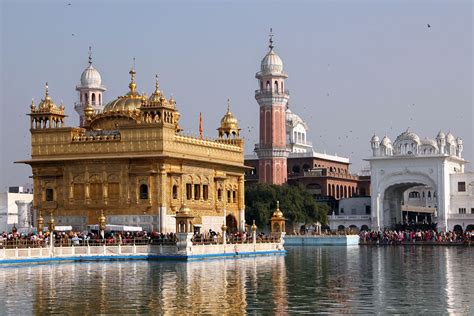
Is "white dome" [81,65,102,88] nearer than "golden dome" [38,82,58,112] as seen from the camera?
No

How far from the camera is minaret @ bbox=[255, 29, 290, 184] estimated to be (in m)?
77.6

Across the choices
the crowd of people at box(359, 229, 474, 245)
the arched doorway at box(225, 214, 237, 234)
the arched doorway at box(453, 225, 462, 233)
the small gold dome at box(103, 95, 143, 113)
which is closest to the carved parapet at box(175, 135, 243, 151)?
the small gold dome at box(103, 95, 143, 113)

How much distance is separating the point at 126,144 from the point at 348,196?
5100 cm

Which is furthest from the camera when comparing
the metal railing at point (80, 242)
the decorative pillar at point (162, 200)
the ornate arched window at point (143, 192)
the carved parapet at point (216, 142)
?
the carved parapet at point (216, 142)

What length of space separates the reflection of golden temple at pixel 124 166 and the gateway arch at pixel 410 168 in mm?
28190

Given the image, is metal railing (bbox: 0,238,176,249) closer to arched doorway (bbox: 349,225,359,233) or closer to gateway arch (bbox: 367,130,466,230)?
arched doorway (bbox: 349,225,359,233)

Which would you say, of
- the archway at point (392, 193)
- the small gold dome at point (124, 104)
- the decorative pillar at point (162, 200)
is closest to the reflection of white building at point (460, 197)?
the archway at point (392, 193)

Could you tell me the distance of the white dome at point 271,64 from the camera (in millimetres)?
77688

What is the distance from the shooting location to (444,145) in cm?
7069

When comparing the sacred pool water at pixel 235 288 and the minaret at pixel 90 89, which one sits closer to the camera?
the sacred pool water at pixel 235 288

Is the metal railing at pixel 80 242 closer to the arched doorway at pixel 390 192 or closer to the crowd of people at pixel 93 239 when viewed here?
the crowd of people at pixel 93 239

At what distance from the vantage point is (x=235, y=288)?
78.4 ft

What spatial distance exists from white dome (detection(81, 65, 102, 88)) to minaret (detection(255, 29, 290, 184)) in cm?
1514

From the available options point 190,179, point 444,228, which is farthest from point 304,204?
point 190,179
